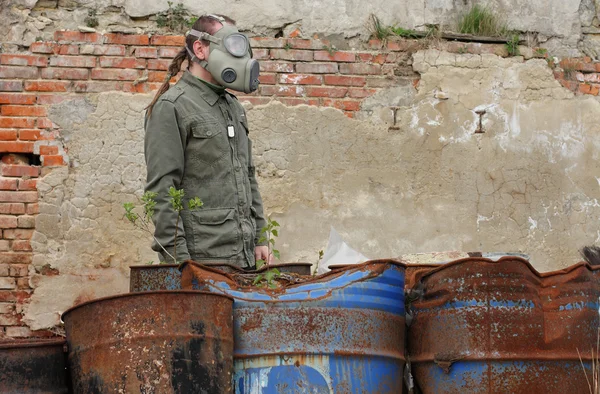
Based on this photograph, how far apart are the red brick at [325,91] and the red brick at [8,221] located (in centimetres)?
227

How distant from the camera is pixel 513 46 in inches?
268

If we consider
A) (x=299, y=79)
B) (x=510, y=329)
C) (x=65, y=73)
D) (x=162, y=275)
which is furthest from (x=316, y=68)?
(x=510, y=329)

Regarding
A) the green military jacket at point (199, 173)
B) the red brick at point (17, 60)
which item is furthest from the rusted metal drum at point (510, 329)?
the red brick at point (17, 60)

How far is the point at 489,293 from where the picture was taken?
3594 mm

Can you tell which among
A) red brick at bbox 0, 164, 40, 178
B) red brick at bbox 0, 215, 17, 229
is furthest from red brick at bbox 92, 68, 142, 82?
red brick at bbox 0, 215, 17, 229

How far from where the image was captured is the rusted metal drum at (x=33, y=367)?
3311mm

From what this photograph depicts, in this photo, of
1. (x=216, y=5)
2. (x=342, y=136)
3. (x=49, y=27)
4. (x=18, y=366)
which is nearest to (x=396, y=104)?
(x=342, y=136)

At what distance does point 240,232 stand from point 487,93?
10.2 feet

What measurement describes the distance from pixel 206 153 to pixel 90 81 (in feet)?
7.76

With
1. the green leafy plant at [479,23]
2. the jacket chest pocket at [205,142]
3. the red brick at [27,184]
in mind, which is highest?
the green leafy plant at [479,23]

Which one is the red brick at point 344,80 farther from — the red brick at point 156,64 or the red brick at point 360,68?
the red brick at point 156,64

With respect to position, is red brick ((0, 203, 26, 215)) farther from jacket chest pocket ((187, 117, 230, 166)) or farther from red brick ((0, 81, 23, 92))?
jacket chest pocket ((187, 117, 230, 166))

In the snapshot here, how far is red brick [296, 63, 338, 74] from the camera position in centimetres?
655

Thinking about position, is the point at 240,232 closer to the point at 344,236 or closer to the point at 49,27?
the point at 344,236
